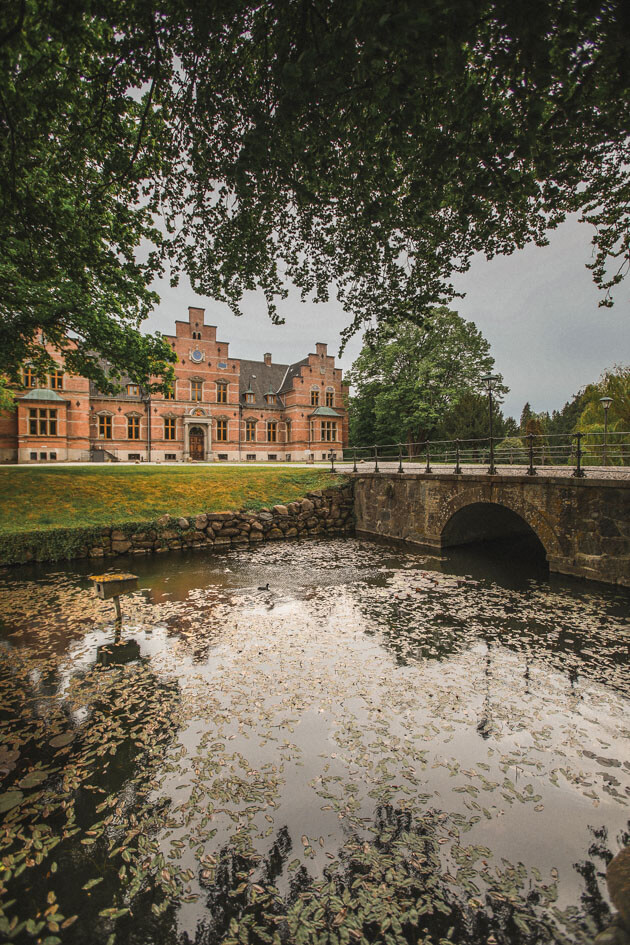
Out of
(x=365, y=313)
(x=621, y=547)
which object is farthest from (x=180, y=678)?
(x=621, y=547)

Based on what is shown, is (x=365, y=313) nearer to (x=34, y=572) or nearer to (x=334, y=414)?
(x=34, y=572)

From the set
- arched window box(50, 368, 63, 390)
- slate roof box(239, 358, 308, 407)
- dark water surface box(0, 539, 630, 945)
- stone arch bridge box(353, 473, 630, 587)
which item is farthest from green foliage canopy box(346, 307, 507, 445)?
dark water surface box(0, 539, 630, 945)

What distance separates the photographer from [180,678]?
4992mm

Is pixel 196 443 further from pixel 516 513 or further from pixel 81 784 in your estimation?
pixel 81 784

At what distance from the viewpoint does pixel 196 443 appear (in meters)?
36.2

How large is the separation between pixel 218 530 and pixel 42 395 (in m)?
22.9

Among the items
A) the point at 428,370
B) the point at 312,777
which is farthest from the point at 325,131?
the point at 428,370

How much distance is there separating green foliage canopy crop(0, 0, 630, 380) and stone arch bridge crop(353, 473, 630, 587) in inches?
221

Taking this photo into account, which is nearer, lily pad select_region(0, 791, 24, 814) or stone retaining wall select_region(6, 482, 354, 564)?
lily pad select_region(0, 791, 24, 814)

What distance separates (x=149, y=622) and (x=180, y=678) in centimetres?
213

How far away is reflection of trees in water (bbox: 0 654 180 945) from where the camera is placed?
7.91 ft

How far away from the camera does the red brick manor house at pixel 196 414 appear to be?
28734mm

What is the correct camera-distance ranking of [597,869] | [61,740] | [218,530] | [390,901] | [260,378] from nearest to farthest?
[390,901] → [597,869] → [61,740] → [218,530] → [260,378]

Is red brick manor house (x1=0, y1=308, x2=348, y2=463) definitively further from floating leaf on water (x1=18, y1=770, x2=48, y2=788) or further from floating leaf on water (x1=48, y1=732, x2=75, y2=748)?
floating leaf on water (x1=18, y1=770, x2=48, y2=788)
